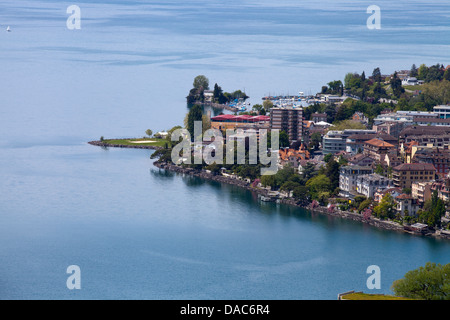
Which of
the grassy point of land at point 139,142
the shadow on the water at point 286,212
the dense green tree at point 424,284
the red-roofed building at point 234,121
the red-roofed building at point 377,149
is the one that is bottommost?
the shadow on the water at point 286,212

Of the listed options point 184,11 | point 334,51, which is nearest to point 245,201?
point 334,51

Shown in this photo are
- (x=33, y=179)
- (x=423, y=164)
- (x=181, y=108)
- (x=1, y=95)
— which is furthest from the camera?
Answer: (x=1, y=95)

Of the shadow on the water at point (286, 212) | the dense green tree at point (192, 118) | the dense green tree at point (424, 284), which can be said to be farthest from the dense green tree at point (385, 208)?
the dense green tree at point (192, 118)

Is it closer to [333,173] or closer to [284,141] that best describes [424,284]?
[333,173]

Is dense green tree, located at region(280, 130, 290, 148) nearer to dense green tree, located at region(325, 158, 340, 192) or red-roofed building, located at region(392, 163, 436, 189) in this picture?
dense green tree, located at region(325, 158, 340, 192)

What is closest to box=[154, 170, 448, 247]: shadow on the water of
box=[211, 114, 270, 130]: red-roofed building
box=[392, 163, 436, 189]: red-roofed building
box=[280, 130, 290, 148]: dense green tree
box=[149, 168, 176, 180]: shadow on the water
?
box=[149, 168, 176, 180]: shadow on the water

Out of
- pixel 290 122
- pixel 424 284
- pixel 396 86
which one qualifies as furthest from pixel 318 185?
pixel 396 86

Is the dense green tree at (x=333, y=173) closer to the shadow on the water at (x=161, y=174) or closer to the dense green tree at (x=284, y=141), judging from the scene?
the dense green tree at (x=284, y=141)

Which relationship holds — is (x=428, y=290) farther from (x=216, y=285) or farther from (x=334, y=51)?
(x=334, y=51)
